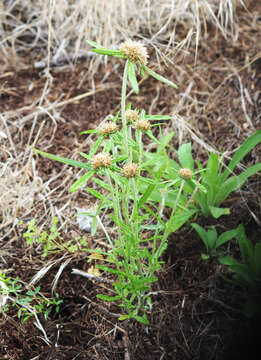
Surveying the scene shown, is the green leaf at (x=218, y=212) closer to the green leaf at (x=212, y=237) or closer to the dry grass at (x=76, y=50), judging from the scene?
the green leaf at (x=212, y=237)

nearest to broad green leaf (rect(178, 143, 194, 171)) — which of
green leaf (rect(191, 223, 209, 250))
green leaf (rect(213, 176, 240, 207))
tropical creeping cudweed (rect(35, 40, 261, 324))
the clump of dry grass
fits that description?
tropical creeping cudweed (rect(35, 40, 261, 324))

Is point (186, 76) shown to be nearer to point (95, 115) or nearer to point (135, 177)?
point (95, 115)

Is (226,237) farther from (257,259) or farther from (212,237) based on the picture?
(257,259)

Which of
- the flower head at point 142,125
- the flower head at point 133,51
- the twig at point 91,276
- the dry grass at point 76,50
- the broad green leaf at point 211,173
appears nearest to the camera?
the flower head at point 133,51

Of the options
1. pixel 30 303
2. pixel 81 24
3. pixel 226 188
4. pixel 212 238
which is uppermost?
pixel 81 24

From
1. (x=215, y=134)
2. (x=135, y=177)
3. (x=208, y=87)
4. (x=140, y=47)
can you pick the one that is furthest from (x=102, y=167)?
(x=208, y=87)

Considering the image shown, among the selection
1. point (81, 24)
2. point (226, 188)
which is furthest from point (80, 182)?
point (81, 24)

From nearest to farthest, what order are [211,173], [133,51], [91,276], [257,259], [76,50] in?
[133,51]
[257,259]
[91,276]
[211,173]
[76,50]

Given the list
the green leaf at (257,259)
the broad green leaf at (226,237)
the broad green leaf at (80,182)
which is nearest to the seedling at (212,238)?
the broad green leaf at (226,237)

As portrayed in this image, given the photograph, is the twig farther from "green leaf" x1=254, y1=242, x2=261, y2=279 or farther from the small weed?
"green leaf" x1=254, y1=242, x2=261, y2=279
